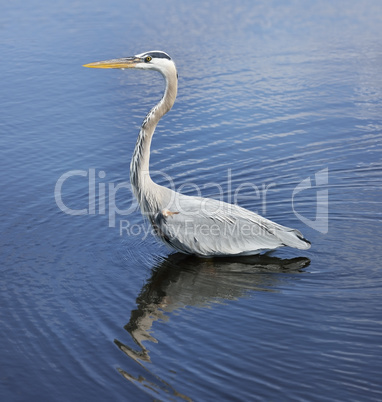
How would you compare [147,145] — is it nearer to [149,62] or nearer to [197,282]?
[149,62]

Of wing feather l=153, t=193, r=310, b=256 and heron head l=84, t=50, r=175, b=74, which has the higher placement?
heron head l=84, t=50, r=175, b=74

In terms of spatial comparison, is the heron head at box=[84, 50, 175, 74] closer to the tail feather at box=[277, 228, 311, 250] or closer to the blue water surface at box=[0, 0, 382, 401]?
the blue water surface at box=[0, 0, 382, 401]

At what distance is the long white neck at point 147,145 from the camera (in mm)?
8242

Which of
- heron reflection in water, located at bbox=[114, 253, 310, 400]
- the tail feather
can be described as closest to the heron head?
heron reflection in water, located at bbox=[114, 253, 310, 400]

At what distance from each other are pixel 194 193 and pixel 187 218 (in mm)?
1410

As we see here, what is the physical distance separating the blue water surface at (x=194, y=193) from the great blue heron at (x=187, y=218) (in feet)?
0.81

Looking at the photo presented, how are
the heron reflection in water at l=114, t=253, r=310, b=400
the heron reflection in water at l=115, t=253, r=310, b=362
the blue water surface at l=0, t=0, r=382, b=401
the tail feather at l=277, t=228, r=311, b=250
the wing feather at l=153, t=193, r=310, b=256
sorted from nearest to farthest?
the blue water surface at l=0, t=0, r=382, b=401 < the heron reflection in water at l=114, t=253, r=310, b=400 < the heron reflection in water at l=115, t=253, r=310, b=362 < the tail feather at l=277, t=228, r=311, b=250 < the wing feather at l=153, t=193, r=310, b=256

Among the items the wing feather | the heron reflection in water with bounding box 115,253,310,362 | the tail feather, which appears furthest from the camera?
the wing feather

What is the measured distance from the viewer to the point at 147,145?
825cm

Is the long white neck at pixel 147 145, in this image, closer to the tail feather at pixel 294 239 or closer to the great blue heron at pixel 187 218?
the great blue heron at pixel 187 218

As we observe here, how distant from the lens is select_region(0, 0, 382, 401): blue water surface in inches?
239

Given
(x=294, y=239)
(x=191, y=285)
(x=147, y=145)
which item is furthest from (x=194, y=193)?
(x=191, y=285)

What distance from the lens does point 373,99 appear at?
43.8 ft

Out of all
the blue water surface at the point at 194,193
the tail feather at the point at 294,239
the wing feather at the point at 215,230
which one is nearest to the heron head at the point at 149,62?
the wing feather at the point at 215,230
